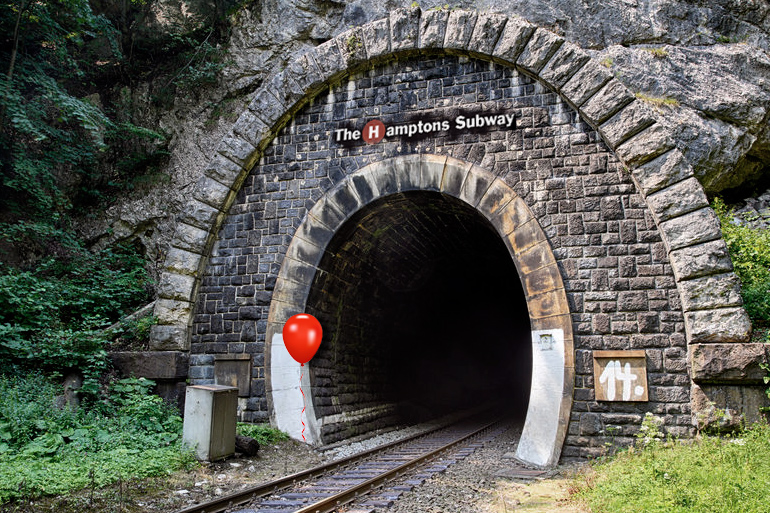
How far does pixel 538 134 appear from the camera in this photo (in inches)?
334

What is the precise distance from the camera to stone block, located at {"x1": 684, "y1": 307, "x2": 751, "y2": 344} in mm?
7070

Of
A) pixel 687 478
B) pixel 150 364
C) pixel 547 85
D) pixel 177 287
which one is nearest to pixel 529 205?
pixel 547 85

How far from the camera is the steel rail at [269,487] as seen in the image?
5.29 meters

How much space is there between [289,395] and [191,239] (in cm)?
313

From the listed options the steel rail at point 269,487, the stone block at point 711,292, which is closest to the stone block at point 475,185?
the stone block at point 711,292

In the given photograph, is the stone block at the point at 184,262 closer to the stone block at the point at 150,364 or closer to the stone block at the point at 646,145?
the stone block at the point at 150,364

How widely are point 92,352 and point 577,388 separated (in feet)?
23.9

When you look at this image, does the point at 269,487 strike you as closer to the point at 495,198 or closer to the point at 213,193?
the point at 495,198

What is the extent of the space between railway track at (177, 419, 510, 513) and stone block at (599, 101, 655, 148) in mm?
5124

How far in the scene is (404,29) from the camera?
30.2 feet

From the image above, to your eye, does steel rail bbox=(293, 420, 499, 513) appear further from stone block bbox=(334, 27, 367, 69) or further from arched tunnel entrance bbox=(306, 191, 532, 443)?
stone block bbox=(334, 27, 367, 69)

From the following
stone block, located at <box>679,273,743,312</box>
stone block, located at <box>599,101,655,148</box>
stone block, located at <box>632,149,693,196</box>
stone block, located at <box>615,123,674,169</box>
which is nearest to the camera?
stone block, located at <box>679,273,743,312</box>

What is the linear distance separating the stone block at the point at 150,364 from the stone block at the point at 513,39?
6944 mm

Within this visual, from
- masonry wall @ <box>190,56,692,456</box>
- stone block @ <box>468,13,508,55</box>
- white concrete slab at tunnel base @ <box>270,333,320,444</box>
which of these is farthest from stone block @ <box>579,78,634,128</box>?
white concrete slab at tunnel base @ <box>270,333,320,444</box>
